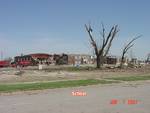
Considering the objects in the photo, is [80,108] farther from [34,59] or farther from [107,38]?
[34,59]

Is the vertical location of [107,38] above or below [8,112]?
above

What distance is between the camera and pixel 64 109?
1302cm

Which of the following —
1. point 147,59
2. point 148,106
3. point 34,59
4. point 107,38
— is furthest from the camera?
point 147,59

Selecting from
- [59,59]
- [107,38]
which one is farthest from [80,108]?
[59,59]

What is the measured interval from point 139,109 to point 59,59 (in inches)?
4608

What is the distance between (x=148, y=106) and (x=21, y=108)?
4.92 metres

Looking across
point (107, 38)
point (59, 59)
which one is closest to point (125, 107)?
point (107, 38)

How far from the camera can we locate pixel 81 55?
15100 centimetres

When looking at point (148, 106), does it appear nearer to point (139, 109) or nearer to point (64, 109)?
point (139, 109)

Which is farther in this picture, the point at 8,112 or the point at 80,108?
the point at 80,108

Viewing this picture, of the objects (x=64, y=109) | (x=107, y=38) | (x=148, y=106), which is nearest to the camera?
(x=64, y=109)

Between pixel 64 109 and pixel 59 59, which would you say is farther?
pixel 59 59

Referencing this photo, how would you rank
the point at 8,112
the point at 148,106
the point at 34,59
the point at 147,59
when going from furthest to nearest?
the point at 147,59
the point at 34,59
the point at 148,106
the point at 8,112

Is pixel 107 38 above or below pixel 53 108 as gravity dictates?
above
